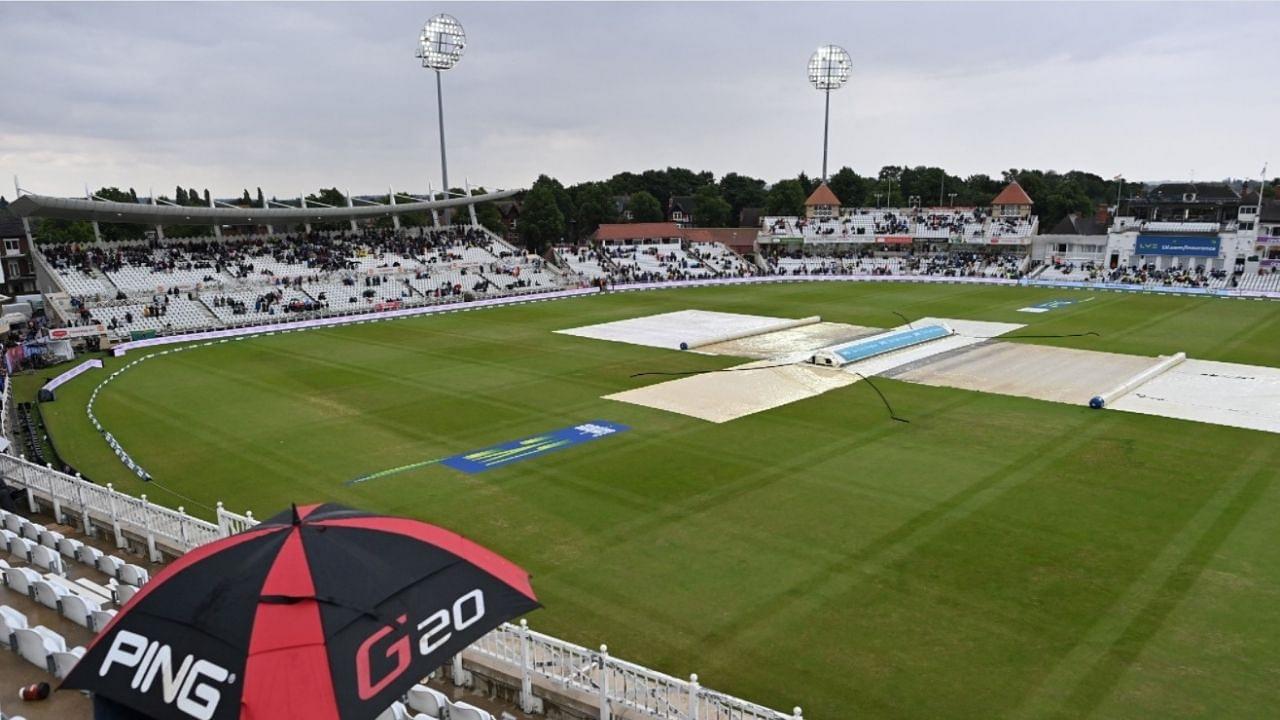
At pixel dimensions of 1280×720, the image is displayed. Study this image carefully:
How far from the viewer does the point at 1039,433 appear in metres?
22.1

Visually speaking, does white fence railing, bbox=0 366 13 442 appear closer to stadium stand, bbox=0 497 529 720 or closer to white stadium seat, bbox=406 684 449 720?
stadium stand, bbox=0 497 529 720

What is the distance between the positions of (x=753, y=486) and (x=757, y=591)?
16.4 feet

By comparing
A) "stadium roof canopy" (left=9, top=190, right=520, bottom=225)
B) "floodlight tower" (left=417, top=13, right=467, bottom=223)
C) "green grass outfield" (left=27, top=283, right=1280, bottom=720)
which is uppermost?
"floodlight tower" (left=417, top=13, right=467, bottom=223)

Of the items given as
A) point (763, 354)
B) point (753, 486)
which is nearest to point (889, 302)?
point (763, 354)

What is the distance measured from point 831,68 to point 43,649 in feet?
296

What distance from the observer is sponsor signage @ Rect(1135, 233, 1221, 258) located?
67188 mm

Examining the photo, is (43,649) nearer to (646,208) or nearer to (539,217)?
(539,217)

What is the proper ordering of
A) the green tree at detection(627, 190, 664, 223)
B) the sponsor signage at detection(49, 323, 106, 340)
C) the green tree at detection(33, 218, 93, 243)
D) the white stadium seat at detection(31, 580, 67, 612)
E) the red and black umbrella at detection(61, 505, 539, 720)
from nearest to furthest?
the red and black umbrella at detection(61, 505, 539, 720), the white stadium seat at detection(31, 580, 67, 612), the sponsor signage at detection(49, 323, 106, 340), the green tree at detection(33, 218, 93, 243), the green tree at detection(627, 190, 664, 223)

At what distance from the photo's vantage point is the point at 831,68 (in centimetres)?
8819

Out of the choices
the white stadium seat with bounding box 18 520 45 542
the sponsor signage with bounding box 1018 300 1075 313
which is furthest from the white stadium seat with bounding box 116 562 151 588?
the sponsor signage with bounding box 1018 300 1075 313

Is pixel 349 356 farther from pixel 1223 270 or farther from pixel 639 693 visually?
pixel 1223 270

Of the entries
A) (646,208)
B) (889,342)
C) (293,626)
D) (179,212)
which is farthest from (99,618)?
(646,208)

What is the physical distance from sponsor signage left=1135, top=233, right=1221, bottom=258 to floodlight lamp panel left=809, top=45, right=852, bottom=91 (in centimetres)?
3397

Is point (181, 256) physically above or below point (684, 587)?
above
